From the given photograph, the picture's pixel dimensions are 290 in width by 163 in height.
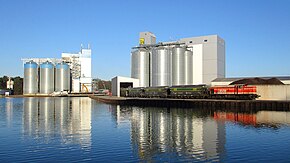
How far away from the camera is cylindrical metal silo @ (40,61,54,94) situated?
14125cm

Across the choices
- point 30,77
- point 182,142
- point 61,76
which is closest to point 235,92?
point 182,142

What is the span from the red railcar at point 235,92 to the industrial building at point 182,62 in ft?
84.9

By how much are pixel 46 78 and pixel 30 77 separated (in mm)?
7545

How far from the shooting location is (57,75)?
14312 cm

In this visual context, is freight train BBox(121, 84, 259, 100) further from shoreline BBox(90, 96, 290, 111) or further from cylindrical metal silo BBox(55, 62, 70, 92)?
cylindrical metal silo BBox(55, 62, 70, 92)

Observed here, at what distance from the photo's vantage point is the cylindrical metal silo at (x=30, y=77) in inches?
5566

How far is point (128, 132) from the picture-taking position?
26.0 m

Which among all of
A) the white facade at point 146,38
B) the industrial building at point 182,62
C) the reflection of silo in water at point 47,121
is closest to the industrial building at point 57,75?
the white facade at point 146,38

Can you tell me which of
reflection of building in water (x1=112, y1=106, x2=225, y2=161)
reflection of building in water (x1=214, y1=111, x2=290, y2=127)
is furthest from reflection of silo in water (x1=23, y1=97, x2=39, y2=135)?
reflection of building in water (x1=214, y1=111, x2=290, y2=127)

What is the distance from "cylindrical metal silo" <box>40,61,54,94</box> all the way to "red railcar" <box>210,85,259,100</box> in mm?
97638

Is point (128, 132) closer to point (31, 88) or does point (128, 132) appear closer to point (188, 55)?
point (188, 55)

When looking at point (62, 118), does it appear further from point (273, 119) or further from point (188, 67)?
point (188, 67)

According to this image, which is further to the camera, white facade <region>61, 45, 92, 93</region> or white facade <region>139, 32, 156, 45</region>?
white facade <region>61, 45, 92, 93</region>

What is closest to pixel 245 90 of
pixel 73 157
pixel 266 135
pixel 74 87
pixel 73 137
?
pixel 266 135
